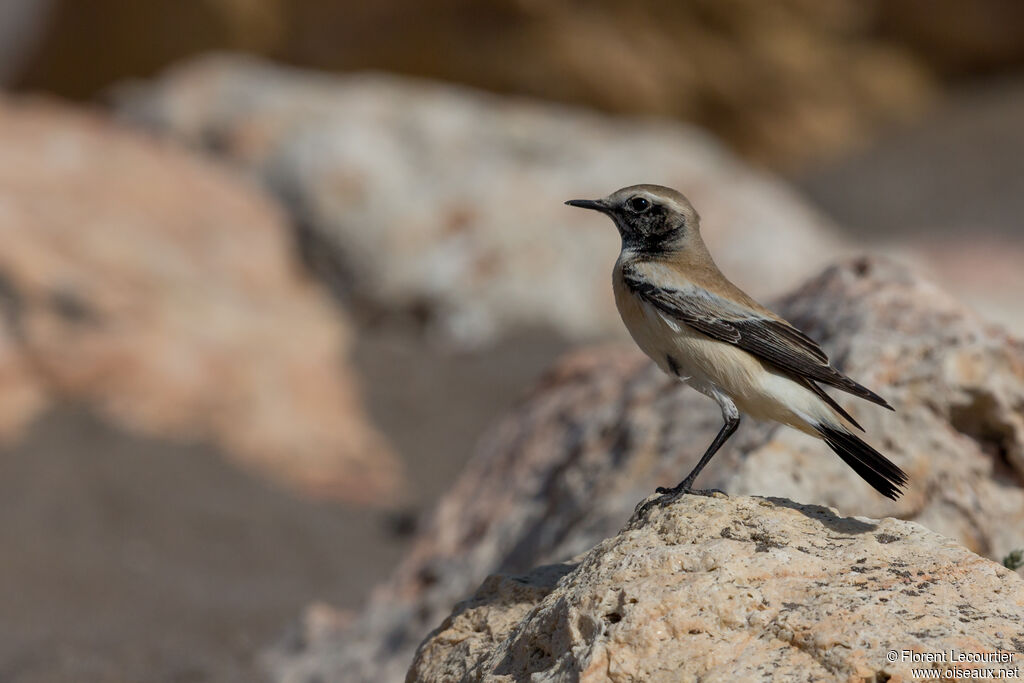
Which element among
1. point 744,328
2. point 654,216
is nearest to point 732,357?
point 744,328

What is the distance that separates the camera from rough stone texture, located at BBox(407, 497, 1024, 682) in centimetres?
305

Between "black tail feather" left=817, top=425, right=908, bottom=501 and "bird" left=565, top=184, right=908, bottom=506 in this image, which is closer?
"black tail feather" left=817, top=425, right=908, bottom=501

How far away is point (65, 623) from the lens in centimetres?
662

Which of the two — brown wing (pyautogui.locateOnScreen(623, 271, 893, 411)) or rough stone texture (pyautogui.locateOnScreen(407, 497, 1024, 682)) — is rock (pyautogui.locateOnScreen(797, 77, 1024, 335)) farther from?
rough stone texture (pyautogui.locateOnScreen(407, 497, 1024, 682))

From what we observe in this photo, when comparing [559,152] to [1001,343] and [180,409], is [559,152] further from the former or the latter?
[1001,343]

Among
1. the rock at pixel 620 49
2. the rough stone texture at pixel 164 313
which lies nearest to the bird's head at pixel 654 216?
the rough stone texture at pixel 164 313

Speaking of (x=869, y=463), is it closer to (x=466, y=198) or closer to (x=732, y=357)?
(x=732, y=357)

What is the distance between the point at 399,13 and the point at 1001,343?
13.5m

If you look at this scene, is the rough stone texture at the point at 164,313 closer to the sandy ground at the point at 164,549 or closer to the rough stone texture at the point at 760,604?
the sandy ground at the point at 164,549

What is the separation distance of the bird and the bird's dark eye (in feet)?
0.85

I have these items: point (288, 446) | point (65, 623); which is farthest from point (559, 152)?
point (65, 623)

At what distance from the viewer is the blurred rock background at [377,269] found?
593cm

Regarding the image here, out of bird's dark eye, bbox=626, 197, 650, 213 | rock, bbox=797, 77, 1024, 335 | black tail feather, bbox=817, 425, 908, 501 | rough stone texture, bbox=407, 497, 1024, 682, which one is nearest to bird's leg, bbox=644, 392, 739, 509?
rough stone texture, bbox=407, 497, 1024, 682

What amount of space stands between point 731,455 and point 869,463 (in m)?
1.02
